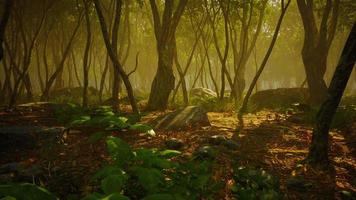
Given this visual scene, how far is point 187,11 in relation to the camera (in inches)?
856

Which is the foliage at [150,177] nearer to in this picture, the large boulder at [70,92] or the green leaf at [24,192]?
the green leaf at [24,192]

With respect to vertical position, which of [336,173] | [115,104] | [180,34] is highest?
[180,34]

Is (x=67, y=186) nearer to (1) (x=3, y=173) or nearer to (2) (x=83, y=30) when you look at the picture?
(1) (x=3, y=173)

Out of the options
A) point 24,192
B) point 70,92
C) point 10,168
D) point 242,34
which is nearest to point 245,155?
point 10,168

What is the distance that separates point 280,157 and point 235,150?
0.81m

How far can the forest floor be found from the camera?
4.97m

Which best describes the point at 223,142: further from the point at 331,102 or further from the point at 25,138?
the point at 25,138

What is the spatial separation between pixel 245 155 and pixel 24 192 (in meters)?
3.97

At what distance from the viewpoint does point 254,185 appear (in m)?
4.59

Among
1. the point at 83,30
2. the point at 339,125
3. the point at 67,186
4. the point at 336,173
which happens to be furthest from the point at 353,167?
the point at 83,30

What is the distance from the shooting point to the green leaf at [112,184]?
3.43 metres

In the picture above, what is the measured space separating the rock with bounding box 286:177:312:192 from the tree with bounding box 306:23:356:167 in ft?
2.66

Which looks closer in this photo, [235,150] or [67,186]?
[67,186]

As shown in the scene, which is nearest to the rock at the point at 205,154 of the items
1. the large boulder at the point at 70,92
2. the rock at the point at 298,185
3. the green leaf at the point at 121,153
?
the rock at the point at 298,185
